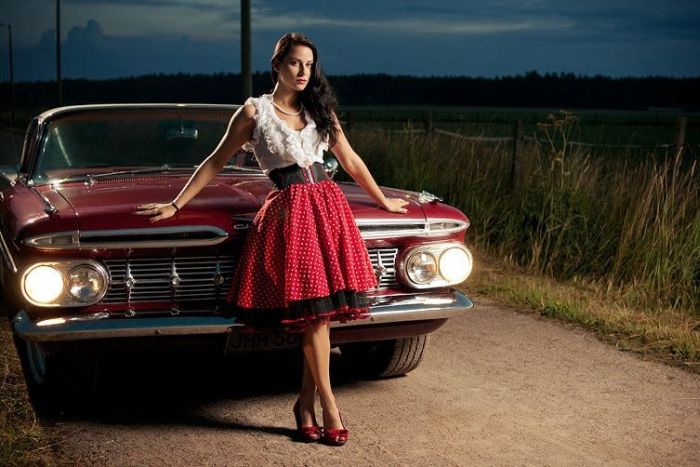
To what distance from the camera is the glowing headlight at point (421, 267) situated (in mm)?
4078

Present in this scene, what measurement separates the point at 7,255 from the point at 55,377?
1.95 ft

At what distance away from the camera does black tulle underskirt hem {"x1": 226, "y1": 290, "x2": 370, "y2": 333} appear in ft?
11.5

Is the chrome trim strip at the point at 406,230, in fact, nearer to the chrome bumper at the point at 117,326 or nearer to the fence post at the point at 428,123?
the chrome bumper at the point at 117,326

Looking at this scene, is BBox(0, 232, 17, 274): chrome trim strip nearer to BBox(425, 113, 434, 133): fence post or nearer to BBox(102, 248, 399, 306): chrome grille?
BBox(102, 248, 399, 306): chrome grille

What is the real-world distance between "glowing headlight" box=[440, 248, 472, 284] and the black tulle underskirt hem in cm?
60

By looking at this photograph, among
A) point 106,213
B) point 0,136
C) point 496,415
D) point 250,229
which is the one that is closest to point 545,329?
point 496,415

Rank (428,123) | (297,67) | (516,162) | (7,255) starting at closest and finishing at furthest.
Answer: (297,67) → (7,255) → (516,162) → (428,123)

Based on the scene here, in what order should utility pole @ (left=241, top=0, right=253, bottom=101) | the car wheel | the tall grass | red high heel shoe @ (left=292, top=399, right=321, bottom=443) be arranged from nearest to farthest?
1. red high heel shoe @ (left=292, top=399, right=321, bottom=443)
2. the car wheel
3. the tall grass
4. utility pole @ (left=241, top=0, right=253, bottom=101)

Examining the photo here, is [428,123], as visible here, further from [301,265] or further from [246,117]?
[301,265]

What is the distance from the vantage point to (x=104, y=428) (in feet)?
13.0

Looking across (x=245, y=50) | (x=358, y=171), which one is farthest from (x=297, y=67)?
(x=245, y=50)

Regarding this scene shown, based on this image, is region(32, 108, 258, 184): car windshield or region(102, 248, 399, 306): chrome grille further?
region(32, 108, 258, 184): car windshield

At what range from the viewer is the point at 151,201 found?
3.91m

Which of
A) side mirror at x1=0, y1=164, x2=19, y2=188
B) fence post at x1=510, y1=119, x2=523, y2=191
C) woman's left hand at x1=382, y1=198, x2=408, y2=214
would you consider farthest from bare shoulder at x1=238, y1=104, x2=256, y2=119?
fence post at x1=510, y1=119, x2=523, y2=191
